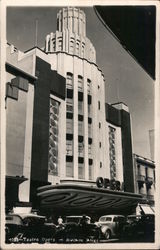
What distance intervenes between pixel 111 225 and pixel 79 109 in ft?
29.8

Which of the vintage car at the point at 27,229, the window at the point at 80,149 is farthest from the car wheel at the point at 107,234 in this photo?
the window at the point at 80,149

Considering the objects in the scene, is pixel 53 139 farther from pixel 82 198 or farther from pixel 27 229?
pixel 27 229

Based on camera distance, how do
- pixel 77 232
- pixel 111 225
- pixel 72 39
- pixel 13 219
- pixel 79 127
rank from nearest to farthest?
1. pixel 13 219
2. pixel 77 232
3. pixel 111 225
4. pixel 72 39
5. pixel 79 127

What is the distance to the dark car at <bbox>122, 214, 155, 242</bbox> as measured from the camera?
12.3 m

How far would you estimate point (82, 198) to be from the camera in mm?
17172

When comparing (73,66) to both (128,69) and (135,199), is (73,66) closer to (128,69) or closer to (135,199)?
(128,69)

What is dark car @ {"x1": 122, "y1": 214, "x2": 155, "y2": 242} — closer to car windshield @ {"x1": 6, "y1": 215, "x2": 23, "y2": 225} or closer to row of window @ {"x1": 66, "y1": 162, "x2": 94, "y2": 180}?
car windshield @ {"x1": 6, "y1": 215, "x2": 23, "y2": 225}

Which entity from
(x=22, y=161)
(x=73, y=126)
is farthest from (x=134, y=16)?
(x=73, y=126)


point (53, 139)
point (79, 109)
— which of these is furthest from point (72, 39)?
point (53, 139)

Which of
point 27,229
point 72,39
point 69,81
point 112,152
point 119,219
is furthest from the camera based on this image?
point 112,152

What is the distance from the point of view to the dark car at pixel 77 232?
1212 cm

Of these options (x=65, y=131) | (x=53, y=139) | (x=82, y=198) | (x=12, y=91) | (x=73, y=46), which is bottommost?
(x=82, y=198)

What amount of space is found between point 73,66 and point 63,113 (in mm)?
3230

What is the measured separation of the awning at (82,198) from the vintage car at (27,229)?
3.21 metres
